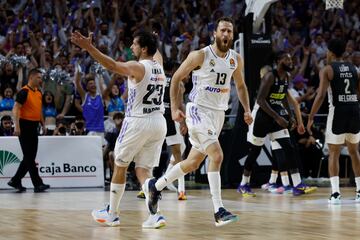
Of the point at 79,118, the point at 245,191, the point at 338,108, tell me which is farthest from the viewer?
the point at 79,118

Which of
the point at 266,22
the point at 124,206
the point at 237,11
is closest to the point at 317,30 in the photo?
the point at 237,11

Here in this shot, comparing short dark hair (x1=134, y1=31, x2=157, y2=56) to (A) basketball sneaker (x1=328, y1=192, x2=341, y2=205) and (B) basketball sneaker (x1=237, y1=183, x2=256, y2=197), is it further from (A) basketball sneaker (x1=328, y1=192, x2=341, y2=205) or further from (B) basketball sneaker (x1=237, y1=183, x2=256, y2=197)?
(B) basketball sneaker (x1=237, y1=183, x2=256, y2=197)

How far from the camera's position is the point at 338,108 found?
1269 cm

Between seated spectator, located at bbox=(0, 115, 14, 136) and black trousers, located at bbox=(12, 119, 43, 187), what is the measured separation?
118 cm

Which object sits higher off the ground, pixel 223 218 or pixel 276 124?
pixel 276 124

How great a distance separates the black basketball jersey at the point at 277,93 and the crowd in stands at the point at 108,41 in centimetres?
188

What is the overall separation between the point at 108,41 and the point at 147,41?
1110cm

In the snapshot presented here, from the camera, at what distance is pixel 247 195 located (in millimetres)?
14133

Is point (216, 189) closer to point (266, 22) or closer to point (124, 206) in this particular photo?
point (124, 206)

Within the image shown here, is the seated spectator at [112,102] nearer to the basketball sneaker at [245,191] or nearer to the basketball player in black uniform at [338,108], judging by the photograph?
the basketball sneaker at [245,191]

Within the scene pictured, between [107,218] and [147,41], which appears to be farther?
[107,218]

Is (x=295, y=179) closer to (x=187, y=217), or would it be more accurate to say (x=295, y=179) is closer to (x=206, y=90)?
(x=187, y=217)

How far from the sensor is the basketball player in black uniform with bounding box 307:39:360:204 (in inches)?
493

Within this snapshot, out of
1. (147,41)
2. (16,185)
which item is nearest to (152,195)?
(147,41)
